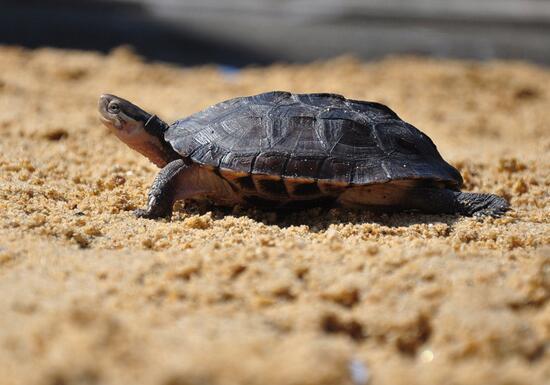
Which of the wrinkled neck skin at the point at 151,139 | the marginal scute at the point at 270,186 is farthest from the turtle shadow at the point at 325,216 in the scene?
the wrinkled neck skin at the point at 151,139

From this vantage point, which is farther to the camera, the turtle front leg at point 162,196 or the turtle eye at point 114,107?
the turtle eye at point 114,107

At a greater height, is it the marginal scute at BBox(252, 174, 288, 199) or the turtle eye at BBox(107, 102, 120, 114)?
the turtle eye at BBox(107, 102, 120, 114)

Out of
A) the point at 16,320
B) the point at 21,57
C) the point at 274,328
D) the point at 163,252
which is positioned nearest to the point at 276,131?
the point at 163,252

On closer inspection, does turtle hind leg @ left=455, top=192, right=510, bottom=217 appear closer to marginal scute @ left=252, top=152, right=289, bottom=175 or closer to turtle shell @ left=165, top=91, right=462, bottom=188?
turtle shell @ left=165, top=91, right=462, bottom=188

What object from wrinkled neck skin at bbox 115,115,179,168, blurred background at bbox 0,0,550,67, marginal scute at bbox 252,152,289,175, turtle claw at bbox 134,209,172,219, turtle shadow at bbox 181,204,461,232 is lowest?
turtle claw at bbox 134,209,172,219

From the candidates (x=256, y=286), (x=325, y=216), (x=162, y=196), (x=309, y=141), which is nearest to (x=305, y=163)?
(x=309, y=141)

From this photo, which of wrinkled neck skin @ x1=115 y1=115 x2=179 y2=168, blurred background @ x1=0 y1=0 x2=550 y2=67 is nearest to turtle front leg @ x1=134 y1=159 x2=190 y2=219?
wrinkled neck skin @ x1=115 y1=115 x2=179 y2=168

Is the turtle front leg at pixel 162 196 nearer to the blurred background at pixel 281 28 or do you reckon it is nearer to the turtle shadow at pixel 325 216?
the turtle shadow at pixel 325 216
